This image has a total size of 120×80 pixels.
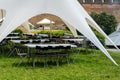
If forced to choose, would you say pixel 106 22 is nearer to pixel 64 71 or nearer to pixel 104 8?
pixel 104 8

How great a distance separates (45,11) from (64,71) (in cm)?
291

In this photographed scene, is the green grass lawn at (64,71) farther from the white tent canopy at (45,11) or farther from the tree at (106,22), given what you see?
the tree at (106,22)

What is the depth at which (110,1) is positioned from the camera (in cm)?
5528

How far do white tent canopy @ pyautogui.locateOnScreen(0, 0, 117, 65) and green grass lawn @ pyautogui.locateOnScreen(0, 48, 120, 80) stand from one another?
0.86 metres

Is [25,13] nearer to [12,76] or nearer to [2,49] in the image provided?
[12,76]

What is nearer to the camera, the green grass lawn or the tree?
the green grass lawn

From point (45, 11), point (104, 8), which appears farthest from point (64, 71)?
point (104, 8)

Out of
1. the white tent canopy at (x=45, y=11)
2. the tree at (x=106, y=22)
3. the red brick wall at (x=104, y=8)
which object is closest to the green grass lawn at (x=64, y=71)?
the white tent canopy at (x=45, y=11)

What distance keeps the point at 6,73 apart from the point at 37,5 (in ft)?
11.8

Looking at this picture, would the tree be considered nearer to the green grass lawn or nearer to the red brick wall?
the red brick wall

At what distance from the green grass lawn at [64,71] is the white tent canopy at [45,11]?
0.86 metres

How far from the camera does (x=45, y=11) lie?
1476 cm

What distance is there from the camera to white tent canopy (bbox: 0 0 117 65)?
14.1 m

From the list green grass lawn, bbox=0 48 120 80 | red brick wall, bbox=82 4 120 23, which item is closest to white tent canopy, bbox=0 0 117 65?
green grass lawn, bbox=0 48 120 80
